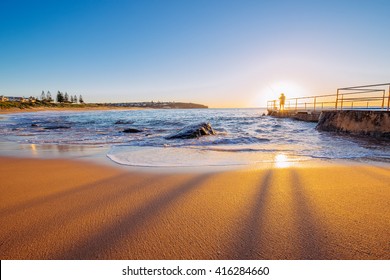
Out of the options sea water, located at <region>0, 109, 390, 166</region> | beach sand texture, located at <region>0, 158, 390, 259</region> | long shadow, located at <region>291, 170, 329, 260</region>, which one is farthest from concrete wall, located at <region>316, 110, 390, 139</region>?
long shadow, located at <region>291, 170, 329, 260</region>

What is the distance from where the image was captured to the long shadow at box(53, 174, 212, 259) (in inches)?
55.0

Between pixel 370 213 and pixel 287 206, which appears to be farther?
pixel 287 206

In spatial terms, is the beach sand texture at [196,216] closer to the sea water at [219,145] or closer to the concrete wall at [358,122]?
the sea water at [219,145]

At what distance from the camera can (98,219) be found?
5.99 ft

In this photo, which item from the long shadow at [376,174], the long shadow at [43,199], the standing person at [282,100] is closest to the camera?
the long shadow at [43,199]

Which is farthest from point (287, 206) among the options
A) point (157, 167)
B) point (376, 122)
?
point (376, 122)

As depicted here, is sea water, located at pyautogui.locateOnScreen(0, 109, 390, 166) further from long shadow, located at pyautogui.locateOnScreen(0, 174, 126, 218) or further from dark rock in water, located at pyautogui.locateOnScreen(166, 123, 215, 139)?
long shadow, located at pyautogui.locateOnScreen(0, 174, 126, 218)

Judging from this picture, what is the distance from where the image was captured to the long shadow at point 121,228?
1.40 metres

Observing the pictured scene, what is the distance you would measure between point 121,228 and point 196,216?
618mm

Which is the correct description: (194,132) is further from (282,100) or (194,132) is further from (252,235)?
(282,100)

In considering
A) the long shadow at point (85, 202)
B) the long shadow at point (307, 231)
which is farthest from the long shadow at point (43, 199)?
the long shadow at point (307, 231)

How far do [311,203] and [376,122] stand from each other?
313 inches
